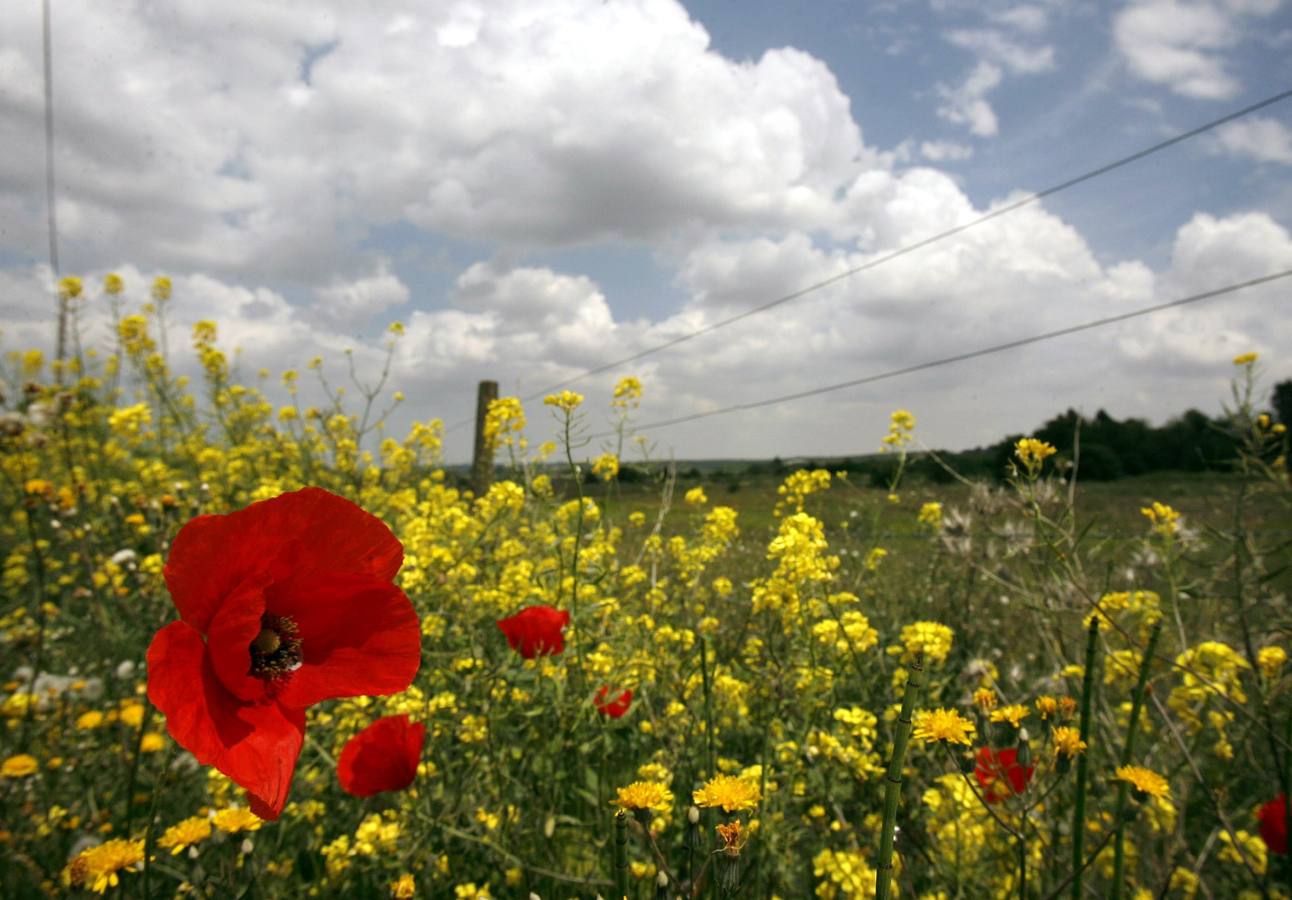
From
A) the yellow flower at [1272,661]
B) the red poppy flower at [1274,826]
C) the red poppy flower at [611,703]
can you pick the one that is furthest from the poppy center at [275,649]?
the yellow flower at [1272,661]

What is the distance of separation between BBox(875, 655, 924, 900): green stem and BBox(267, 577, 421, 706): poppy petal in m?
0.40

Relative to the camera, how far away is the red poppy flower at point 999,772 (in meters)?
1.07

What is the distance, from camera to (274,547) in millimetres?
640

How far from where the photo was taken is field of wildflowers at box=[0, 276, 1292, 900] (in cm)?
66

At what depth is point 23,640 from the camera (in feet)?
8.57

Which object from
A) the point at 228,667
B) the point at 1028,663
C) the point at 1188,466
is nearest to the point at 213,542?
the point at 228,667

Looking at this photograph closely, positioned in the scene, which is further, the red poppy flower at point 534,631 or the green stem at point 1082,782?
the red poppy flower at point 534,631

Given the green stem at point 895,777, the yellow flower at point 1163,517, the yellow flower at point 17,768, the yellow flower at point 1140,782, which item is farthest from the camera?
the yellow flower at point 1163,517

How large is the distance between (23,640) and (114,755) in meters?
0.73

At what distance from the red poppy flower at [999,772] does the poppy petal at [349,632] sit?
2.71 ft

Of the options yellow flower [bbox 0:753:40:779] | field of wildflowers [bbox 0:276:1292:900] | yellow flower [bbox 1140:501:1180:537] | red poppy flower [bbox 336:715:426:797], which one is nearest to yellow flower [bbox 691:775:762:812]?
field of wildflowers [bbox 0:276:1292:900]

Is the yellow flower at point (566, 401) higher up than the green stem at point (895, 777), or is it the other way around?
the yellow flower at point (566, 401)

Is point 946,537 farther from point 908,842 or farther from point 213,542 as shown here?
point 213,542

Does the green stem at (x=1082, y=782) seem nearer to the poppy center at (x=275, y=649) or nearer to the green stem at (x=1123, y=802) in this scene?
the green stem at (x=1123, y=802)
